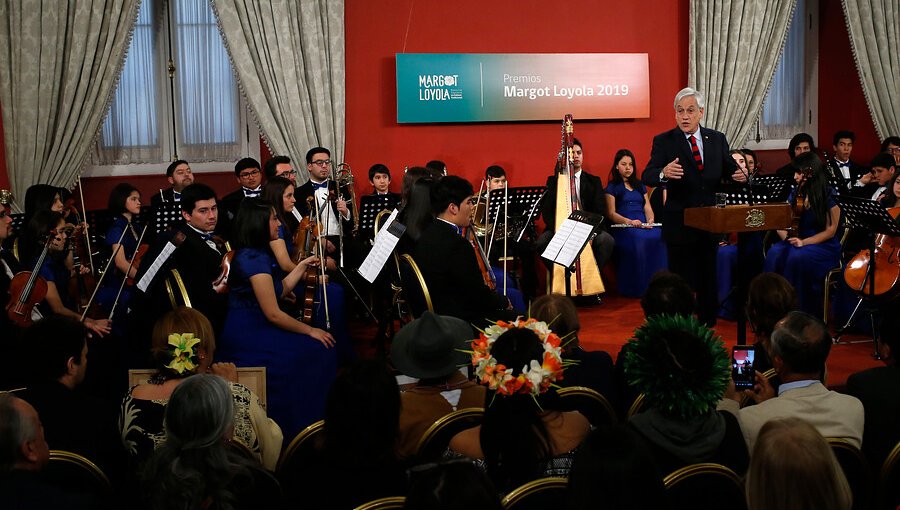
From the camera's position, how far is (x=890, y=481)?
Result: 103 inches

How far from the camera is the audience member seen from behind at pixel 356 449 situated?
2395 mm

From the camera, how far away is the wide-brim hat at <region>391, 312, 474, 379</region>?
3270 millimetres

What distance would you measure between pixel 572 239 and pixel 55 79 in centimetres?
453

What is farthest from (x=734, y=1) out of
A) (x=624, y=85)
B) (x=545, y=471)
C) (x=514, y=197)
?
(x=545, y=471)

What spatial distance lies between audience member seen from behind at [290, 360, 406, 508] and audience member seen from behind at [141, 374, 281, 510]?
12cm

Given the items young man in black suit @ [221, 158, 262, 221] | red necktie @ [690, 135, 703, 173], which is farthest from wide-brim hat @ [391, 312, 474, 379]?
young man in black suit @ [221, 158, 262, 221]

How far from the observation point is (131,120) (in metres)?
8.07

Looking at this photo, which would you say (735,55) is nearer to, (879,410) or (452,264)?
(452,264)

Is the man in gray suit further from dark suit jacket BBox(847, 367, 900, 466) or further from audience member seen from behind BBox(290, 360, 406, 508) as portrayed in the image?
audience member seen from behind BBox(290, 360, 406, 508)

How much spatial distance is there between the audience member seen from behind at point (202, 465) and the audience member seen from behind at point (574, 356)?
4.56 ft

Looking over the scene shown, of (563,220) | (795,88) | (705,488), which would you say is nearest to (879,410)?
(705,488)

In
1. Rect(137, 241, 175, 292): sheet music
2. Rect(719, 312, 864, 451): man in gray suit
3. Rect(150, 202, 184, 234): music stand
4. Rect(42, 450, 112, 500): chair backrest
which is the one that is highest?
Rect(150, 202, 184, 234): music stand

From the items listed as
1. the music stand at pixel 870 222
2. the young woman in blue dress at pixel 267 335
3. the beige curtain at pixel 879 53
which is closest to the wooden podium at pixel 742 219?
the music stand at pixel 870 222

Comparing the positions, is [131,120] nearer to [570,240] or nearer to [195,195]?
[195,195]
